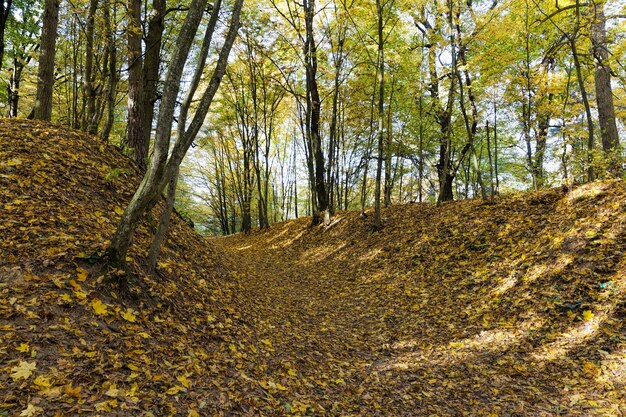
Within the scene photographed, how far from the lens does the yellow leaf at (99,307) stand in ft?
12.1

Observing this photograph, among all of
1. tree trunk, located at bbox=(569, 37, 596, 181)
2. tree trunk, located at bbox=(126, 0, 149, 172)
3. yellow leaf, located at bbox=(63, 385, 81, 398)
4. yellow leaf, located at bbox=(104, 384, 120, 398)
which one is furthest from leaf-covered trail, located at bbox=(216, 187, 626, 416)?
tree trunk, located at bbox=(126, 0, 149, 172)

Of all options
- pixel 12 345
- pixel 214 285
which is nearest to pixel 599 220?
pixel 214 285

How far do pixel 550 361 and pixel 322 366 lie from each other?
320 centimetres

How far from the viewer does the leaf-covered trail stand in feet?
13.4

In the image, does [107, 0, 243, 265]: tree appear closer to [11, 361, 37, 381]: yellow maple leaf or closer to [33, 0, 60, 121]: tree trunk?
[11, 361, 37, 381]: yellow maple leaf

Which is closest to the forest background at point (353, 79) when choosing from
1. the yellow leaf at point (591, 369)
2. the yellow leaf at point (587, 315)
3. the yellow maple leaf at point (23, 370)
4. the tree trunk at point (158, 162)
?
the tree trunk at point (158, 162)

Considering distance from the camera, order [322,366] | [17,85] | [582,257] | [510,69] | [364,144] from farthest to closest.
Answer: [364,144] → [17,85] → [510,69] → [582,257] → [322,366]

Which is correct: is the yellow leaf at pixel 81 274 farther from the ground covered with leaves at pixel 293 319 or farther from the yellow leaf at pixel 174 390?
the yellow leaf at pixel 174 390

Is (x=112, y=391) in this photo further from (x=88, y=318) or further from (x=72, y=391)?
(x=88, y=318)

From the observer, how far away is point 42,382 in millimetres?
2637

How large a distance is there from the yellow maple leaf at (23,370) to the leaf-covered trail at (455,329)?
7.52ft

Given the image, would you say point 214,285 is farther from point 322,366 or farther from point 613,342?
point 613,342

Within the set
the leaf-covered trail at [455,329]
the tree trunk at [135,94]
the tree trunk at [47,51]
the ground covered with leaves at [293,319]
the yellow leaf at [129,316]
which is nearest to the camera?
the ground covered with leaves at [293,319]

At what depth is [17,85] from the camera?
656 inches
